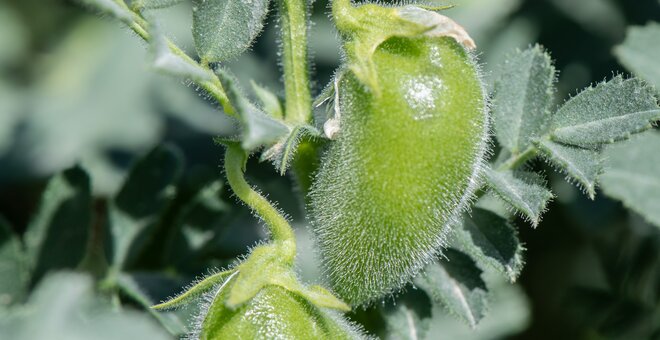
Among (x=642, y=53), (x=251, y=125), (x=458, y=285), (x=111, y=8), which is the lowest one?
(x=458, y=285)

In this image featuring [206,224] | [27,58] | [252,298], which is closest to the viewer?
[252,298]

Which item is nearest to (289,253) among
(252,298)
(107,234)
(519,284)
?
(252,298)

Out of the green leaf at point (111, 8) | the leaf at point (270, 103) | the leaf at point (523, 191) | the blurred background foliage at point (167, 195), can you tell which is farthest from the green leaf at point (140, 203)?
the leaf at point (523, 191)

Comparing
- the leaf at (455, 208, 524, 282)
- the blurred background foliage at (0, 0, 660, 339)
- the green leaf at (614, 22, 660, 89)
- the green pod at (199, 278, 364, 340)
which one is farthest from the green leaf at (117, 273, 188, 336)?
the green leaf at (614, 22, 660, 89)

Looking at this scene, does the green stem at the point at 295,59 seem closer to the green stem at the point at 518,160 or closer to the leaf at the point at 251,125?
the leaf at the point at 251,125

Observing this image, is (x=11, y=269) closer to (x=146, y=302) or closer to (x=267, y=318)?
(x=146, y=302)

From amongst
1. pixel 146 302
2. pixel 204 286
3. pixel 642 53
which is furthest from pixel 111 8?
pixel 642 53

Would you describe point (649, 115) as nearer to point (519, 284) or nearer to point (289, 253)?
point (289, 253)
